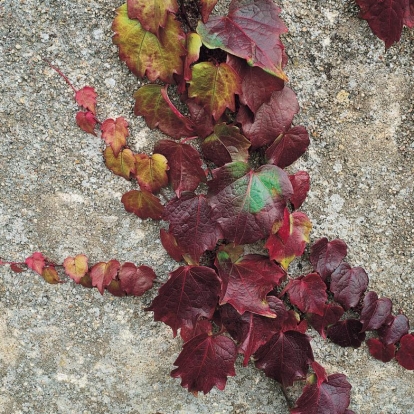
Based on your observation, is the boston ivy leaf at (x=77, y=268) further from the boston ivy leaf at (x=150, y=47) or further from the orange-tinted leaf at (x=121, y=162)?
the boston ivy leaf at (x=150, y=47)

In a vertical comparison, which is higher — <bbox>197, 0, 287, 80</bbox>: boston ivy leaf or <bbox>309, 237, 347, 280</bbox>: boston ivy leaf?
<bbox>197, 0, 287, 80</bbox>: boston ivy leaf

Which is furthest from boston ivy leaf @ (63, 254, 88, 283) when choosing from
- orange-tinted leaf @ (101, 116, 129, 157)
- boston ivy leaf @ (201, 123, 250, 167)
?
boston ivy leaf @ (201, 123, 250, 167)

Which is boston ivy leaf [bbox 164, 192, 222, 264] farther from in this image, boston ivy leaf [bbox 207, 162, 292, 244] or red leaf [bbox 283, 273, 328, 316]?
red leaf [bbox 283, 273, 328, 316]

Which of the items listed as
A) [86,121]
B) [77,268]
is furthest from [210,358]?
[86,121]

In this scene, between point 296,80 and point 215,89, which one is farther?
point 296,80

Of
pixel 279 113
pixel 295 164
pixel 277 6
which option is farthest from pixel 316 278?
pixel 277 6

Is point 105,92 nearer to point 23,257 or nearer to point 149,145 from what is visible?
point 149,145
